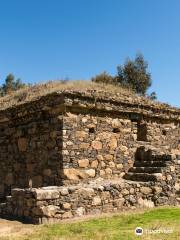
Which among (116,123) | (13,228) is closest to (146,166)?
(116,123)

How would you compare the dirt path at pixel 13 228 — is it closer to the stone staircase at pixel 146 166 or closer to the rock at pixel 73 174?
the rock at pixel 73 174

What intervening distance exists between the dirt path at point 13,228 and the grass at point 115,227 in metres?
0.23

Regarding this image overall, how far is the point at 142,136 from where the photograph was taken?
13.1 meters

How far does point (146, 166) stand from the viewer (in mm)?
11891

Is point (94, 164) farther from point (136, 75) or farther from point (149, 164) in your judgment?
point (136, 75)

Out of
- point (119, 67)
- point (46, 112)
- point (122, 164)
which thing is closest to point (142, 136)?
point (122, 164)

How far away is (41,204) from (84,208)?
1.14 metres

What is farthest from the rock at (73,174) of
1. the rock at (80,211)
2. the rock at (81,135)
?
the rock at (80,211)

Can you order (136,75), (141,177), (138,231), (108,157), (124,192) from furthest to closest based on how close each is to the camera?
(136,75), (108,157), (141,177), (124,192), (138,231)

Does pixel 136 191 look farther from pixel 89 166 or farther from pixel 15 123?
pixel 15 123

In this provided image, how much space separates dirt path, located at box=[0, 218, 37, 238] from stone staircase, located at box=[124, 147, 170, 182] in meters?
3.96

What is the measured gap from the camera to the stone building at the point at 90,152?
32.2ft

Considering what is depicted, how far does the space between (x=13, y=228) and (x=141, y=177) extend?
4.37 m

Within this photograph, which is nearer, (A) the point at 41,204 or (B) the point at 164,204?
(A) the point at 41,204
